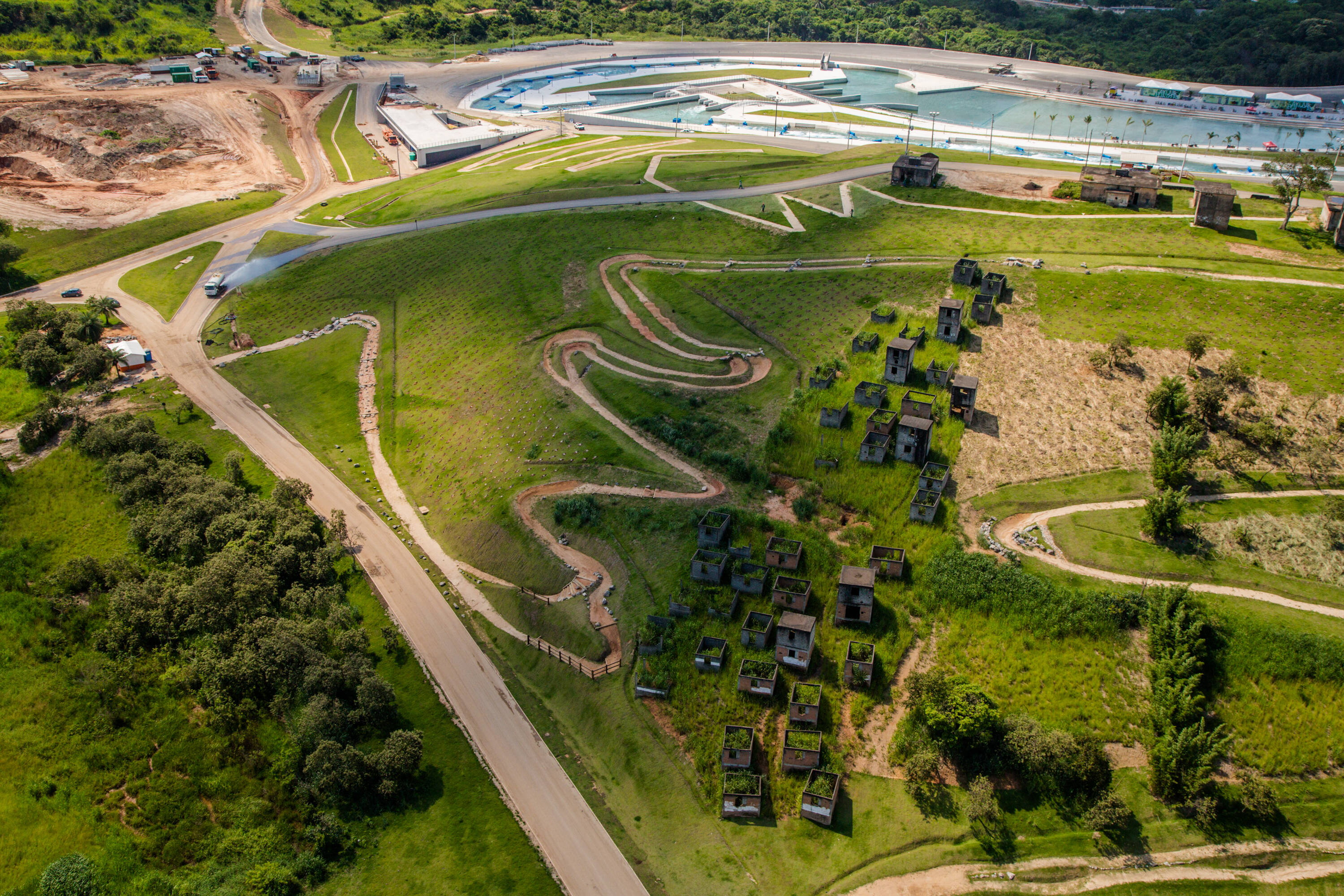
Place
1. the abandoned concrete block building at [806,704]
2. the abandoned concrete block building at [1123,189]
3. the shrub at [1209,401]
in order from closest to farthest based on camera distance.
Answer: the abandoned concrete block building at [806,704] < the shrub at [1209,401] < the abandoned concrete block building at [1123,189]

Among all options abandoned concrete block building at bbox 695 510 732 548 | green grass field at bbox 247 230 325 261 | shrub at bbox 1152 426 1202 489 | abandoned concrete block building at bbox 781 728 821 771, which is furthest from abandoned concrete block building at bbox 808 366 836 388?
green grass field at bbox 247 230 325 261

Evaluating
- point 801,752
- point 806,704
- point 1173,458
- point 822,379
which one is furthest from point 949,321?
point 801,752

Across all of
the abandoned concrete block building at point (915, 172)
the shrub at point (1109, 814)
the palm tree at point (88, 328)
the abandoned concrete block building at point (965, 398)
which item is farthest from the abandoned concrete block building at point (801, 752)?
the palm tree at point (88, 328)

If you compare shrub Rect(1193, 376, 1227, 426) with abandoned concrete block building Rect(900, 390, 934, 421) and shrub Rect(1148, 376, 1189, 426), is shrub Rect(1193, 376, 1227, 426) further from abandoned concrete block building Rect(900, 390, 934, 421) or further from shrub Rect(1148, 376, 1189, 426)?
abandoned concrete block building Rect(900, 390, 934, 421)

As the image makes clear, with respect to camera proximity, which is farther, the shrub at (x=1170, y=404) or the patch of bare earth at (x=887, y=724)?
the shrub at (x=1170, y=404)

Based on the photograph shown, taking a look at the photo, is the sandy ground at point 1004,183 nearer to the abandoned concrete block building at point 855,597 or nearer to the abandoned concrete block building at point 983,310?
the abandoned concrete block building at point 983,310

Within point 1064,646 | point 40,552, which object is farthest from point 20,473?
point 1064,646

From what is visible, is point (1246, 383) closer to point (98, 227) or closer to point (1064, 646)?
point (1064, 646)
